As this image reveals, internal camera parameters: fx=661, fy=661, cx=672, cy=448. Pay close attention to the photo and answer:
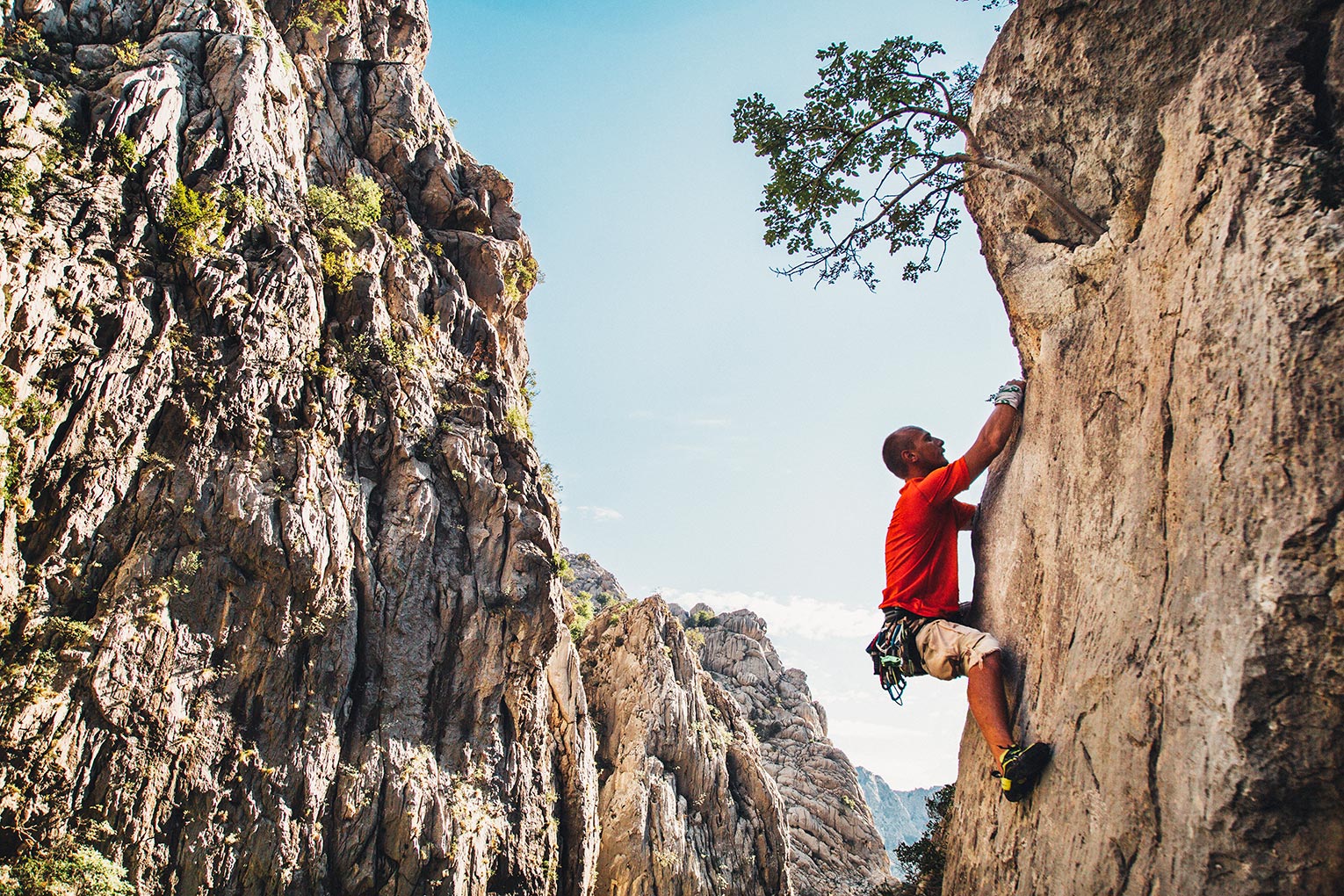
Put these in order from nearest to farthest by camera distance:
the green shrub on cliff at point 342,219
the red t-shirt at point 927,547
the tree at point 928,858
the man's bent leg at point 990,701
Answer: the man's bent leg at point 990,701 < the red t-shirt at point 927,547 < the tree at point 928,858 < the green shrub on cliff at point 342,219

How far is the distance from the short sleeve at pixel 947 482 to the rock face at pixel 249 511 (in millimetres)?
15895

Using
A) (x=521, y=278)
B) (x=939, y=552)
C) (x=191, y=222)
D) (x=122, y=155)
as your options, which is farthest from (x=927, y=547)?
(x=521, y=278)

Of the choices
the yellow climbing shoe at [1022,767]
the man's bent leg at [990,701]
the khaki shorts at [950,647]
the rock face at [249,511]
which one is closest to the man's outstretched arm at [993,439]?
the khaki shorts at [950,647]

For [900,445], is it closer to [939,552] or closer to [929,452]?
[929,452]

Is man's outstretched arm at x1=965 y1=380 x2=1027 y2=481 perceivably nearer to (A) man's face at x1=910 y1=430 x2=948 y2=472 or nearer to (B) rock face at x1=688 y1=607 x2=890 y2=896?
(A) man's face at x1=910 y1=430 x2=948 y2=472

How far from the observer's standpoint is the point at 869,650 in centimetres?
639

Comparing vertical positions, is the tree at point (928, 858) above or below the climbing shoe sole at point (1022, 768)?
Result: below

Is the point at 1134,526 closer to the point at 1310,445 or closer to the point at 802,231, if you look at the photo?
the point at 1310,445

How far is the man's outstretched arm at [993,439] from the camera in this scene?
6.25 meters

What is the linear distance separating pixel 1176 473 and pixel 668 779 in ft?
106

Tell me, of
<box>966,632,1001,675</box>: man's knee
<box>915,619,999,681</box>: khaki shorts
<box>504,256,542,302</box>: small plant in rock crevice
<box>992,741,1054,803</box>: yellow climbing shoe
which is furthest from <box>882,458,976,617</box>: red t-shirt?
<box>504,256,542,302</box>: small plant in rock crevice

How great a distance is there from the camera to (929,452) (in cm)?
690

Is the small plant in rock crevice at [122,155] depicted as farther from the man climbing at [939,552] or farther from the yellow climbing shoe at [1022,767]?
the yellow climbing shoe at [1022,767]

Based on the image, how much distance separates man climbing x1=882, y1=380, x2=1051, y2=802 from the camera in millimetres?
5516
